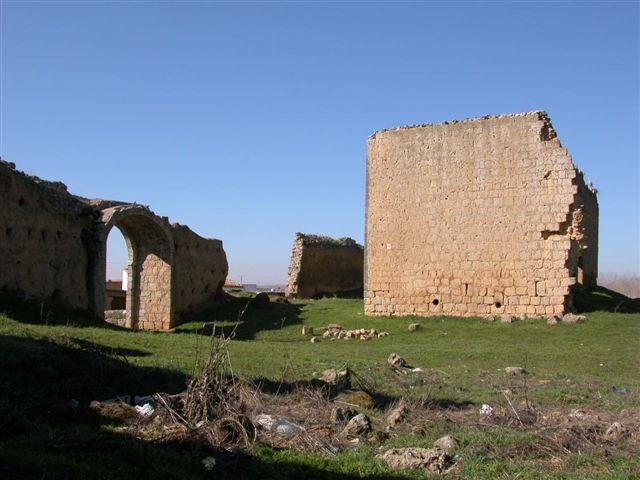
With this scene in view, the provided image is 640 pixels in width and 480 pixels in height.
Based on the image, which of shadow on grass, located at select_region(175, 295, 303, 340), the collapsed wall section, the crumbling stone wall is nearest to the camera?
the collapsed wall section

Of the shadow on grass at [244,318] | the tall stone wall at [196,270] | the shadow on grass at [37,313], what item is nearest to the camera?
the shadow on grass at [37,313]

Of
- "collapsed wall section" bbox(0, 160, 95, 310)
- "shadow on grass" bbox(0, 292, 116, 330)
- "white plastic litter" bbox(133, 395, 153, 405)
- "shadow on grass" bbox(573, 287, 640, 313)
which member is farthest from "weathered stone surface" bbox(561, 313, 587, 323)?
"white plastic litter" bbox(133, 395, 153, 405)

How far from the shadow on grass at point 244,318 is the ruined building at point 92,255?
654mm

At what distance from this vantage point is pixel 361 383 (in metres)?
9.16

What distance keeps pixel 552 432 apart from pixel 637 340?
9024 mm

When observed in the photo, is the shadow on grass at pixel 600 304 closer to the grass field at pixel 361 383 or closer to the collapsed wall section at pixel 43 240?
the grass field at pixel 361 383

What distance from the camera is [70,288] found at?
1675 cm

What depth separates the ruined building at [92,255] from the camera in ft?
49.5

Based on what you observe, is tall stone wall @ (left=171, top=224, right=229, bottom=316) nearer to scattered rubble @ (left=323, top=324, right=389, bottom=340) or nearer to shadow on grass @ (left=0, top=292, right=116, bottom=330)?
shadow on grass @ (left=0, top=292, right=116, bottom=330)

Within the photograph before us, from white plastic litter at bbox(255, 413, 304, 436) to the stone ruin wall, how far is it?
12.4m

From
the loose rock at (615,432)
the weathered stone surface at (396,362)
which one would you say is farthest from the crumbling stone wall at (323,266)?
the loose rock at (615,432)

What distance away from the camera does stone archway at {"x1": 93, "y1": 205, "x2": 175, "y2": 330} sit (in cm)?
2017

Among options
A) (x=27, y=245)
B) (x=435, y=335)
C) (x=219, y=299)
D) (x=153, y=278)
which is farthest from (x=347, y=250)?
(x=27, y=245)

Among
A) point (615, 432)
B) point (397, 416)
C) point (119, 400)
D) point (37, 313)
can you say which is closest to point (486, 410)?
point (397, 416)
